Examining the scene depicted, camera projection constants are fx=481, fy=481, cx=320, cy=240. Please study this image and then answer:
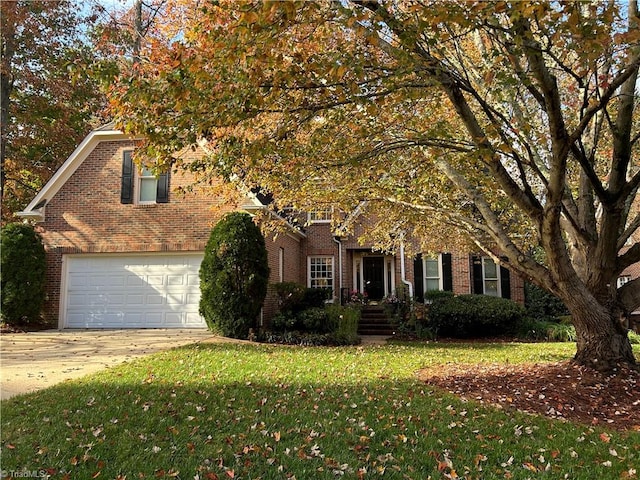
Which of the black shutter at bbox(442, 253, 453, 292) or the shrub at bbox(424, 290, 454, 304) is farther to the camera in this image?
the black shutter at bbox(442, 253, 453, 292)

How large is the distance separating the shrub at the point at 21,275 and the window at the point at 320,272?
9.47m

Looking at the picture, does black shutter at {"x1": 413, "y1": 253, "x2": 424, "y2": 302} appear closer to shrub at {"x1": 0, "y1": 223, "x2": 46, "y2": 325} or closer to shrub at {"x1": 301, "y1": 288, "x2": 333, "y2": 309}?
shrub at {"x1": 301, "y1": 288, "x2": 333, "y2": 309}

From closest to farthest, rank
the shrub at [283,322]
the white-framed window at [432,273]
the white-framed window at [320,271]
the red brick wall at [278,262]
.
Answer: the shrub at [283,322] → the red brick wall at [278,262] → the white-framed window at [432,273] → the white-framed window at [320,271]

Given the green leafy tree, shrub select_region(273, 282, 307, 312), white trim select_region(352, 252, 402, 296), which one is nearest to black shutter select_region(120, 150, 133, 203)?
the green leafy tree

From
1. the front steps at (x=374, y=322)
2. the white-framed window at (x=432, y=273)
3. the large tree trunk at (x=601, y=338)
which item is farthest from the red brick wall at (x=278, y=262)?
the large tree trunk at (x=601, y=338)

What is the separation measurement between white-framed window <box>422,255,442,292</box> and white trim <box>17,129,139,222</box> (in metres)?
11.8

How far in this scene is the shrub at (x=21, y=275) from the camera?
44.0 feet

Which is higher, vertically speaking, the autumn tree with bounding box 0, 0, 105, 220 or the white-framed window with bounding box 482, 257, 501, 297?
the autumn tree with bounding box 0, 0, 105, 220

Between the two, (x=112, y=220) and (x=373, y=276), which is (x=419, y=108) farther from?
(x=373, y=276)

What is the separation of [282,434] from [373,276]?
15907mm

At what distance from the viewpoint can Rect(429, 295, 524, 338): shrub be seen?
15.1m

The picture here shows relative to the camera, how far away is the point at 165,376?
7.25 m

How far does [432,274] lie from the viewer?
19016 millimetres

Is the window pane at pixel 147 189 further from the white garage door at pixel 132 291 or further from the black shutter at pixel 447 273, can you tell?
the black shutter at pixel 447 273
